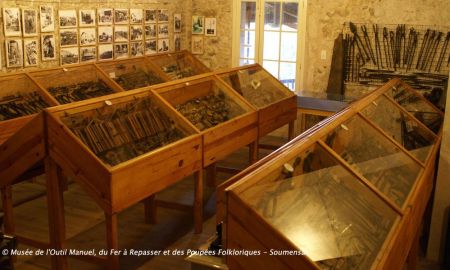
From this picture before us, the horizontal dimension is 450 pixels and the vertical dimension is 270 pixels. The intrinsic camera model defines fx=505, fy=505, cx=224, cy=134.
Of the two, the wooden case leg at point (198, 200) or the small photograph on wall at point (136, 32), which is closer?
the wooden case leg at point (198, 200)

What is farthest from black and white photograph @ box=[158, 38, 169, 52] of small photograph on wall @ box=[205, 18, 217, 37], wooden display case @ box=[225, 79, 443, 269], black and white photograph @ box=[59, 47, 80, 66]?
wooden display case @ box=[225, 79, 443, 269]

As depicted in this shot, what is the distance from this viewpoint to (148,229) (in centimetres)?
526

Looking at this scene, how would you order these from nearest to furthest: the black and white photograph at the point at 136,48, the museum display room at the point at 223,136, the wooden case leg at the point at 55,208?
the museum display room at the point at 223,136 < the wooden case leg at the point at 55,208 < the black and white photograph at the point at 136,48

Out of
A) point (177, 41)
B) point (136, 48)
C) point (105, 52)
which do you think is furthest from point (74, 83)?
point (177, 41)

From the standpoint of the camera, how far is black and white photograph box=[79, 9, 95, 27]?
741 cm

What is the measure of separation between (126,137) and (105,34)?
4.00 metres

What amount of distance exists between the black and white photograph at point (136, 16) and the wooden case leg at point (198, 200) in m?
Result: 4.34

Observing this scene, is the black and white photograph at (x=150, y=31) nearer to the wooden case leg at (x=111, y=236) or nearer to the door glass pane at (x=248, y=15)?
the door glass pane at (x=248, y=15)

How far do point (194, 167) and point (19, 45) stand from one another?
3.20 metres

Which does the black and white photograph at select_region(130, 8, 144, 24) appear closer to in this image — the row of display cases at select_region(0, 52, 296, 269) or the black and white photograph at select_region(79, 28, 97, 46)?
the black and white photograph at select_region(79, 28, 97, 46)

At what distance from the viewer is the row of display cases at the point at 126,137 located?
3.79 meters

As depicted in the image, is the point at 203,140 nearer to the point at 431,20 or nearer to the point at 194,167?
the point at 194,167

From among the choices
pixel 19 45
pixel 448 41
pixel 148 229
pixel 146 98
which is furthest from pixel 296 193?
pixel 448 41

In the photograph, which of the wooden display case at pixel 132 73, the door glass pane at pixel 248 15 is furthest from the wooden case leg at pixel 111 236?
the door glass pane at pixel 248 15
